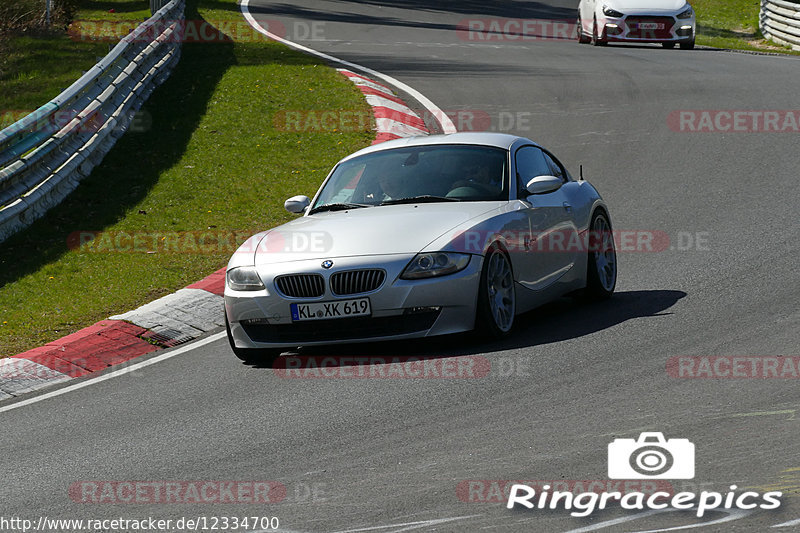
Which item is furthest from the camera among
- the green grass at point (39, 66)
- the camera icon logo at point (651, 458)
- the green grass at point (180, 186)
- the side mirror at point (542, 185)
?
the green grass at point (39, 66)

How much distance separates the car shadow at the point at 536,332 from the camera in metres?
8.51

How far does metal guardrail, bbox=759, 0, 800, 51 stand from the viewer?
30.8 meters

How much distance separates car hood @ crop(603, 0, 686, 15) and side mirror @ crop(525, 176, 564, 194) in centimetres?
1895

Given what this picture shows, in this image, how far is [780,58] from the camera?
25.0 m

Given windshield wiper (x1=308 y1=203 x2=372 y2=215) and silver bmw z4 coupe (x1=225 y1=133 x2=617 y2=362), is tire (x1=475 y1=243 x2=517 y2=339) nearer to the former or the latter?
silver bmw z4 coupe (x1=225 y1=133 x2=617 y2=362)

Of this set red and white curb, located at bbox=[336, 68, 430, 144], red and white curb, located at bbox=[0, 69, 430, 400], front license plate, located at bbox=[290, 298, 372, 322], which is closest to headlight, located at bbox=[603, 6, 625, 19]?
red and white curb, located at bbox=[336, 68, 430, 144]

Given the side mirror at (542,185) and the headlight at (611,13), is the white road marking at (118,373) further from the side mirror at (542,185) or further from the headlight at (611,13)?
the headlight at (611,13)

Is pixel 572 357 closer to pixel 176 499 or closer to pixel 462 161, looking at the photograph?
pixel 462 161

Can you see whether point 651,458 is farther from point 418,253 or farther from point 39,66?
point 39,66

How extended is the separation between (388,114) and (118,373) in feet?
32.1

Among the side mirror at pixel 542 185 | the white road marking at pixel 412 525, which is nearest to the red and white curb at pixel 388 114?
the side mirror at pixel 542 185

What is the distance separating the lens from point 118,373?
9.05 m

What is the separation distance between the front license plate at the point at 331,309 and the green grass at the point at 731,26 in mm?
23843

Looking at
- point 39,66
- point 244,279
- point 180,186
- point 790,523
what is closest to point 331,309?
point 244,279
